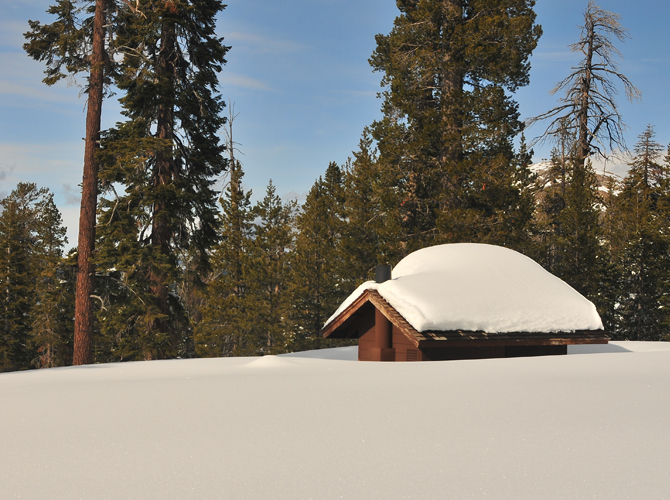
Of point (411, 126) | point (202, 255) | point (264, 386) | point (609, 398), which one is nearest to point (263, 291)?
point (202, 255)

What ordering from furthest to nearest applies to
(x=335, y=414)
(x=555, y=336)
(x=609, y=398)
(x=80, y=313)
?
(x=80, y=313), (x=555, y=336), (x=609, y=398), (x=335, y=414)

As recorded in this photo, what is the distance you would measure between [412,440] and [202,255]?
1501 centimetres

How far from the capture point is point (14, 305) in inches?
1219

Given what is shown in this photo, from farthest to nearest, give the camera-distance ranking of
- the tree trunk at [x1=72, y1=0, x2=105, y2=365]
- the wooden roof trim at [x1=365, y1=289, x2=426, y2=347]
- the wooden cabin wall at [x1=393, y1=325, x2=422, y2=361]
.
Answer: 1. the tree trunk at [x1=72, y1=0, x2=105, y2=365]
2. the wooden cabin wall at [x1=393, y1=325, x2=422, y2=361]
3. the wooden roof trim at [x1=365, y1=289, x2=426, y2=347]

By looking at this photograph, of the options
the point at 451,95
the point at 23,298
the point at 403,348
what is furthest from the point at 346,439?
the point at 23,298

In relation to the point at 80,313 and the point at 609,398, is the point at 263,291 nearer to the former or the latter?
the point at 80,313

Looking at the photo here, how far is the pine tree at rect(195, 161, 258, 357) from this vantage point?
101 feet

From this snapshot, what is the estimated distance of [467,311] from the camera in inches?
431

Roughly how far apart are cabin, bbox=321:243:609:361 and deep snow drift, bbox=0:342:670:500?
3.50m

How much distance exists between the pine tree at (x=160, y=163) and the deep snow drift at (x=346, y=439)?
9.23 m

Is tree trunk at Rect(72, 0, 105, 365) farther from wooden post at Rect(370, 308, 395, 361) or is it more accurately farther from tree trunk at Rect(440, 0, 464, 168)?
tree trunk at Rect(440, 0, 464, 168)

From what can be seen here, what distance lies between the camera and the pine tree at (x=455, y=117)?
57.4 feet

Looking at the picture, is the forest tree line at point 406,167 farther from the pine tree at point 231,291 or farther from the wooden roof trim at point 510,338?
the pine tree at point 231,291

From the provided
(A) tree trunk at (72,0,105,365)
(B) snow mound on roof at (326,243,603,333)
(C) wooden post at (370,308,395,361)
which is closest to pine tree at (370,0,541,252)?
(B) snow mound on roof at (326,243,603,333)
